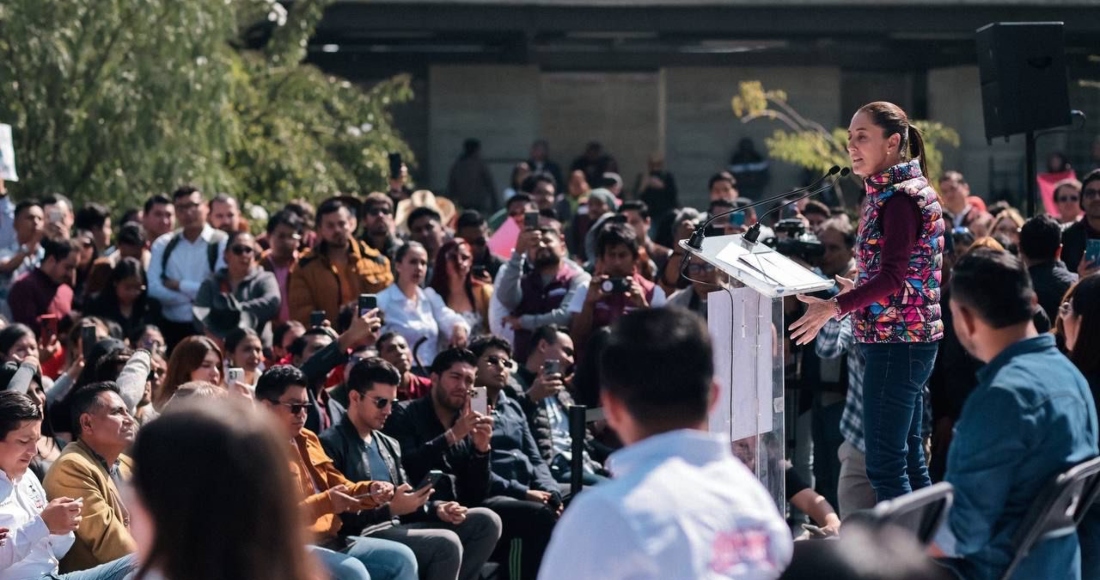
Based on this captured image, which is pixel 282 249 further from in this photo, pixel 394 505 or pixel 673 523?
pixel 673 523

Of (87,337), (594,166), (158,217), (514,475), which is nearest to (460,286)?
(514,475)

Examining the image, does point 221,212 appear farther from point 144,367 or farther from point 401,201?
point 144,367

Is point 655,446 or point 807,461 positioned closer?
point 655,446

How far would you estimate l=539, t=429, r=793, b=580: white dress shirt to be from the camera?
2932mm

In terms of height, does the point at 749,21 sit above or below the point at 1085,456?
above

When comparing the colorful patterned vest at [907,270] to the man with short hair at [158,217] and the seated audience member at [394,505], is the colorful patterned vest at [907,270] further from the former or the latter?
the man with short hair at [158,217]

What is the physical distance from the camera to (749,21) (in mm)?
21562

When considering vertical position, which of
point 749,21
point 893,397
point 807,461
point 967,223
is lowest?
point 807,461

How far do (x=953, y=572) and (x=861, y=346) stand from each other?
2.03 m

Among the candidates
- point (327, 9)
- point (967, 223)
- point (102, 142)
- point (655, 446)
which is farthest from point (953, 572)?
point (327, 9)

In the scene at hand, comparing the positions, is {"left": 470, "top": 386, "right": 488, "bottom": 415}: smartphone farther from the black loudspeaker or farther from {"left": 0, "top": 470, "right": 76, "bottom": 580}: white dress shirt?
the black loudspeaker

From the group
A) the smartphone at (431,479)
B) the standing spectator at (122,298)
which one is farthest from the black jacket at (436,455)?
the standing spectator at (122,298)

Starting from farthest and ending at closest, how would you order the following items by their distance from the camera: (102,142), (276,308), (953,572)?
(102,142), (276,308), (953,572)

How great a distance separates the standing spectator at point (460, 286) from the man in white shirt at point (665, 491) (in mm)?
6722
